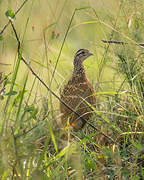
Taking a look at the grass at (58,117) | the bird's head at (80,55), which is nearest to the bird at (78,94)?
the bird's head at (80,55)

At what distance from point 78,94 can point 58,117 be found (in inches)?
41.4

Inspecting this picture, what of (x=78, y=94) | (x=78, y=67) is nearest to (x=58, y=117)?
(x=78, y=94)

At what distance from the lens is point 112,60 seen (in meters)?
4.03

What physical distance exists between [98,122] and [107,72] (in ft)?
5.32

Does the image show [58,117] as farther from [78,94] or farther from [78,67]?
[78,67]

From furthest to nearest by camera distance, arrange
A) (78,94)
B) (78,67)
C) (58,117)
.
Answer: (78,67) < (78,94) < (58,117)

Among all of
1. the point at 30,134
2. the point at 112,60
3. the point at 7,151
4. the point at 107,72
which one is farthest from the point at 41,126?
the point at 107,72

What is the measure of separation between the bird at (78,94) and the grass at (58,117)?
0.10 metres

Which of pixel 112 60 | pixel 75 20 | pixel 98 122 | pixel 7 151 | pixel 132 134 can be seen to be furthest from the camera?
pixel 75 20

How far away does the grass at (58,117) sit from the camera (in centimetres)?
236

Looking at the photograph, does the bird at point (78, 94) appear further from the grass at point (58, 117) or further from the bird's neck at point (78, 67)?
the grass at point (58, 117)

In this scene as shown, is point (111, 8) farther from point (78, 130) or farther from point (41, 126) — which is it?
point (41, 126)

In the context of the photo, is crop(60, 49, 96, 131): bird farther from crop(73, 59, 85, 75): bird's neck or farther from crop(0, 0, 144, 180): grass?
crop(0, 0, 144, 180): grass

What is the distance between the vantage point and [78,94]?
3506mm
